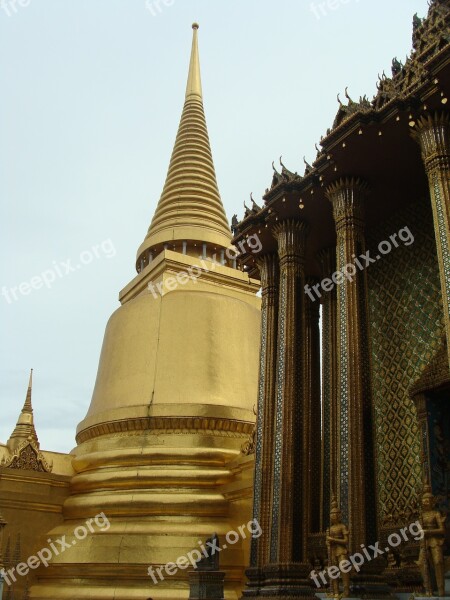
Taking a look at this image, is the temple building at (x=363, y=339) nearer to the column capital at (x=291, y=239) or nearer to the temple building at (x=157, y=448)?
the column capital at (x=291, y=239)

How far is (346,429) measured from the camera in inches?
408

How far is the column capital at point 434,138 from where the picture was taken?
996 cm

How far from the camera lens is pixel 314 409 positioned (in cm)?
1355

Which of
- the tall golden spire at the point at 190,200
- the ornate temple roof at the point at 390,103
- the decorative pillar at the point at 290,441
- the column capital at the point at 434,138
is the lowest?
the decorative pillar at the point at 290,441

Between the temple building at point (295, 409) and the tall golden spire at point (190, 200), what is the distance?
2.23 metres

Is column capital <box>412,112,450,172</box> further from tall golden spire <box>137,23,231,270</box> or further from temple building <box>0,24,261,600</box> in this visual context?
tall golden spire <box>137,23,231,270</box>

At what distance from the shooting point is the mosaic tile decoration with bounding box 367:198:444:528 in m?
11.6

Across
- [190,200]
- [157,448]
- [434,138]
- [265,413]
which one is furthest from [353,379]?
[190,200]

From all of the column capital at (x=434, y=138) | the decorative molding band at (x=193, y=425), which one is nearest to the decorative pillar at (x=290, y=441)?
the column capital at (x=434, y=138)

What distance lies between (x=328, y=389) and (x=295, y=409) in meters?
1.41

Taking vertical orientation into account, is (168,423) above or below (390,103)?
below

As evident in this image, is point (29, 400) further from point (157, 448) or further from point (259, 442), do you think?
point (259, 442)

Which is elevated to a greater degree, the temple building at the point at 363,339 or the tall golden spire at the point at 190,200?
the tall golden spire at the point at 190,200

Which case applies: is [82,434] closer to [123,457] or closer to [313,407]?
[123,457]
